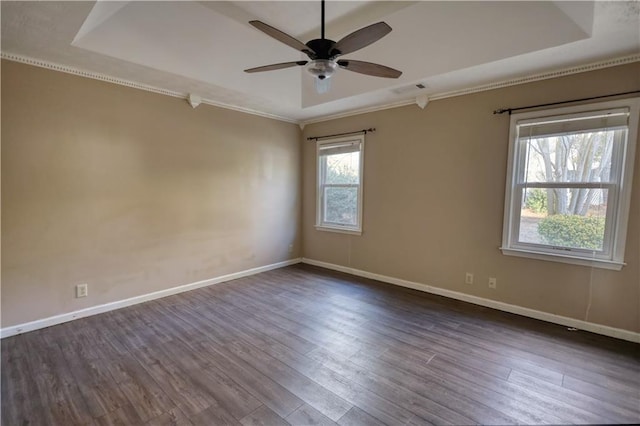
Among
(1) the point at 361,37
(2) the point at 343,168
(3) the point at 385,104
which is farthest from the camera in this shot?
(2) the point at 343,168

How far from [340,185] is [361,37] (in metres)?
3.15

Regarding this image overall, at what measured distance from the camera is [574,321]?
3.01m

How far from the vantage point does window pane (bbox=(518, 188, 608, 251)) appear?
288 cm

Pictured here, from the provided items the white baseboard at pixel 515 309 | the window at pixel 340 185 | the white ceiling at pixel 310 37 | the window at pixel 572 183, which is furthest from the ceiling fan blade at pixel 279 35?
the white baseboard at pixel 515 309

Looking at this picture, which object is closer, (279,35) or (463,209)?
(279,35)

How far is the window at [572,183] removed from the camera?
2.75m

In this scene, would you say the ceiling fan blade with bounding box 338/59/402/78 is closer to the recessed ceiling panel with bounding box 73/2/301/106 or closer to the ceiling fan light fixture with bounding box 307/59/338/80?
the ceiling fan light fixture with bounding box 307/59/338/80

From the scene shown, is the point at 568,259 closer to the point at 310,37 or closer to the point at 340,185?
the point at 340,185

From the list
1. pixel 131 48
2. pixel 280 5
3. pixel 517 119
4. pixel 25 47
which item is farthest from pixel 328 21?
pixel 25 47

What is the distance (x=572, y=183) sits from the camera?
2.97 metres

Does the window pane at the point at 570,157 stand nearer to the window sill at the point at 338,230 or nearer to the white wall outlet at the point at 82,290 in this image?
the window sill at the point at 338,230

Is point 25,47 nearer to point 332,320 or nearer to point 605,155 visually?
point 332,320

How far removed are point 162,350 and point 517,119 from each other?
4119 mm

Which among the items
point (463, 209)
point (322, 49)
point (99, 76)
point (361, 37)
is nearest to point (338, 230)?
point (463, 209)
